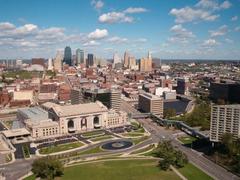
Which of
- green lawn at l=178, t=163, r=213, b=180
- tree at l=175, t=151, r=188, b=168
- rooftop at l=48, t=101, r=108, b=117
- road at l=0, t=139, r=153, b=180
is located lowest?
road at l=0, t=139, r=153, b=180

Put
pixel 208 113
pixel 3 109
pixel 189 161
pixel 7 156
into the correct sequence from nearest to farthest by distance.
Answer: pixel 189 161 → pixel 7 156 → pixel 208 113 → pixel 3 109

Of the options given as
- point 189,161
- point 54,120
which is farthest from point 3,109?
point 189,161

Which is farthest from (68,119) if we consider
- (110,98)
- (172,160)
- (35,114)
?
(172,160)

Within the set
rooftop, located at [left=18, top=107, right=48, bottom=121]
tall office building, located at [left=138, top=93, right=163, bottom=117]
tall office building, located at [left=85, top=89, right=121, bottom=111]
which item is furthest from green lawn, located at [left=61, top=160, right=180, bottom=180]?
tall office building, located at [left=85, top=89, right=121, bottom=111]

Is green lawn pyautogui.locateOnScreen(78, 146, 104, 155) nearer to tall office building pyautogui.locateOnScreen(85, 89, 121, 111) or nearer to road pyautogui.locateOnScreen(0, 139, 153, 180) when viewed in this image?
road pyautogui.locateOnScreen(0, 139, 153, 180)

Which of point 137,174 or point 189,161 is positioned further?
point 189,161

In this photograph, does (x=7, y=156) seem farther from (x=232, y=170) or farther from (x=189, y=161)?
(x=232, y=170)
